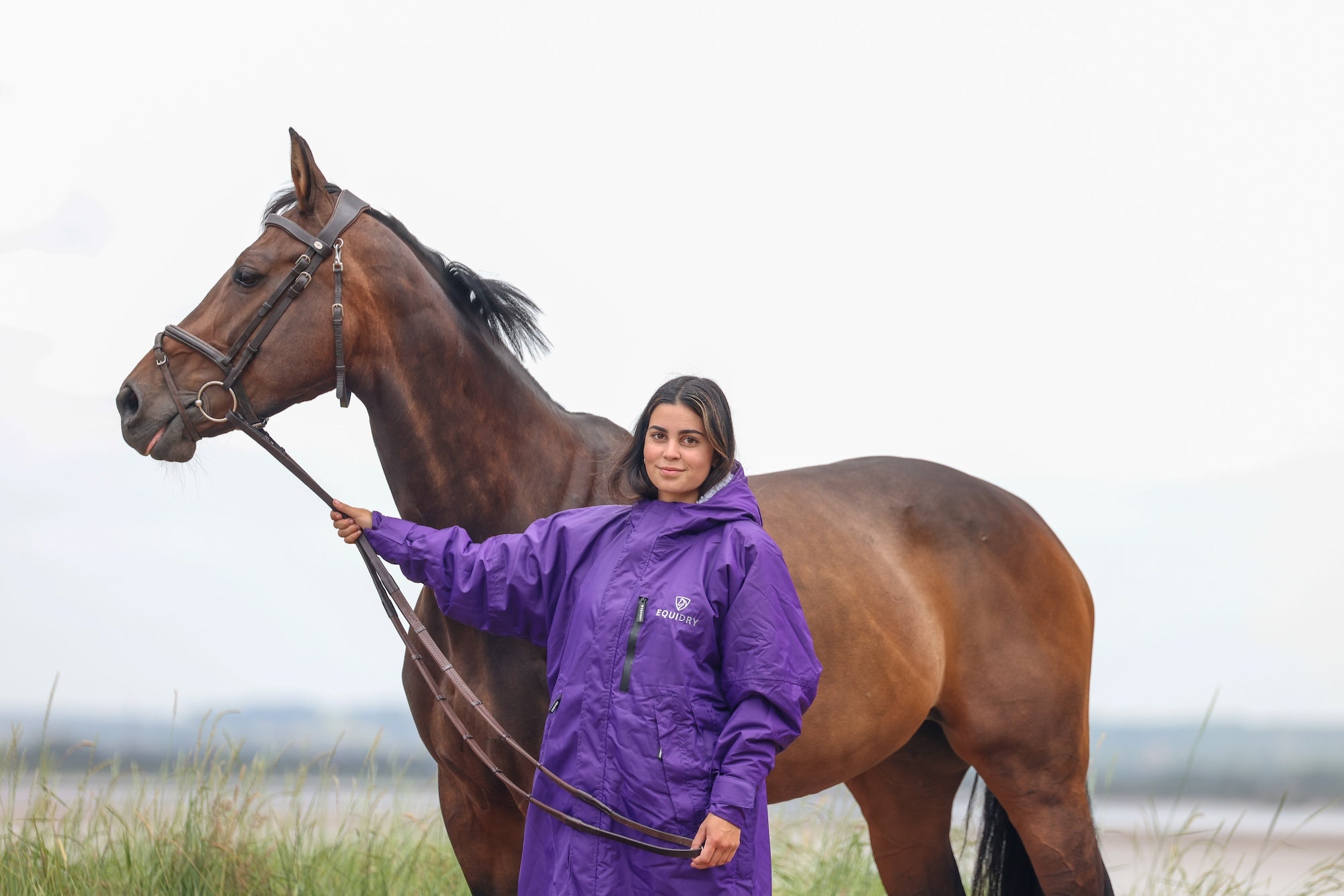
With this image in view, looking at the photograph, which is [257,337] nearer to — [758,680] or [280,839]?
[758,680]

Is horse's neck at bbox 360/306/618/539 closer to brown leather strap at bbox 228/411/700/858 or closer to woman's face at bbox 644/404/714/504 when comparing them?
brown leather strap at bbox 228/411/700/858

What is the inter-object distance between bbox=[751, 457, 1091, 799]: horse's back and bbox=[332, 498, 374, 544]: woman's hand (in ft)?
3.81

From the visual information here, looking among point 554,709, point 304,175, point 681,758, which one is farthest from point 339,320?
point 681,758

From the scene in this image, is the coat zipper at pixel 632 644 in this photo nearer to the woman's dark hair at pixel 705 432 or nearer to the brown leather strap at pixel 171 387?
the woman's dark hair at pixel 705 432

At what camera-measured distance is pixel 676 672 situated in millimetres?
1905

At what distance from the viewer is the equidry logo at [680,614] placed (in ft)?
6.30

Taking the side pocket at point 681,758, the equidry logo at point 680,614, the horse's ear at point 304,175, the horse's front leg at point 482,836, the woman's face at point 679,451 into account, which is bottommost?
the horse's front leg at point 482,836

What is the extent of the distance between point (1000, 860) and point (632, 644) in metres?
2.26

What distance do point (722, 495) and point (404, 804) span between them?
3.10m

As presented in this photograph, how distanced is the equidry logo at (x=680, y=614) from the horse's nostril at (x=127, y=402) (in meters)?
1.31

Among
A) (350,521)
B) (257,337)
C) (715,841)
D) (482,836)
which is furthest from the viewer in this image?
(482,836)

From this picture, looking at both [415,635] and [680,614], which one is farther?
→ [415,635]

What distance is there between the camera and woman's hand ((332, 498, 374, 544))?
2.28 meters

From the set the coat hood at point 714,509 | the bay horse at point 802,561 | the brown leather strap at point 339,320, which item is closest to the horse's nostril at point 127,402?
the bay horse at point 802,561
